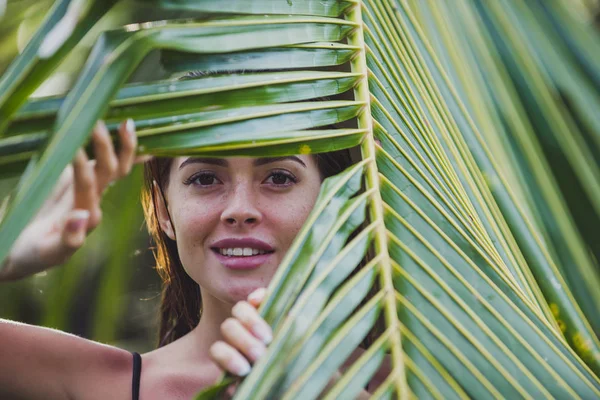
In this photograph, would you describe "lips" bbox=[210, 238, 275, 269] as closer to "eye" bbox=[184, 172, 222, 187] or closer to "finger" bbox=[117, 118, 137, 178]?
"eye" bbox=[184, 172, 222, 187]

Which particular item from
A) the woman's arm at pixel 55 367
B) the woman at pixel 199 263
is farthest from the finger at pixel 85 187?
the woman's arm at pixel 55 367

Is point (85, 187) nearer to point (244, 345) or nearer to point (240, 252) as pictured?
point (244, 345)

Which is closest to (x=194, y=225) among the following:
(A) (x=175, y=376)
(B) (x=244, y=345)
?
(A) (x=175, y=376)

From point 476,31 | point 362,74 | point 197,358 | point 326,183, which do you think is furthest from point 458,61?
point 197,358

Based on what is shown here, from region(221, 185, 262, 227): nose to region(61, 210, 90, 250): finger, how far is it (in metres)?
0.32

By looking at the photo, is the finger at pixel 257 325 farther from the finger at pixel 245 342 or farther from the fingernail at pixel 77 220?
the fingernail at pixel 77 220

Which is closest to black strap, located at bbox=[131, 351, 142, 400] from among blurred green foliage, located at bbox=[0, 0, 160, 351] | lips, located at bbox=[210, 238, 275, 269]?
blurred green foliage, located at bbox=[0, 0, 160, 351]

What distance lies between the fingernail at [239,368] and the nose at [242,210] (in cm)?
43

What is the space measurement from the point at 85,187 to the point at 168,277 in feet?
2.34

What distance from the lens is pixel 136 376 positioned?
103cm

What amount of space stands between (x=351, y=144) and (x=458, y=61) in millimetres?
221

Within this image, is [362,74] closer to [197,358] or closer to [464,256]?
[464,256]

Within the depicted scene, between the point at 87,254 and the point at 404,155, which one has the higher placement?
the point at 87,254

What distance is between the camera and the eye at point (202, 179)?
95 centimetres
